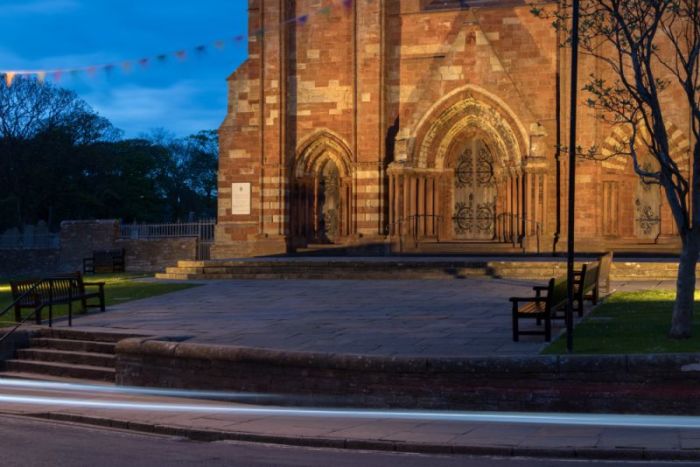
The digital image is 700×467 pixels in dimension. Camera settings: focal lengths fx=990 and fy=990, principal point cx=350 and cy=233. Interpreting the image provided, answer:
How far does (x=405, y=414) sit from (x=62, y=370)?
22.9 feet

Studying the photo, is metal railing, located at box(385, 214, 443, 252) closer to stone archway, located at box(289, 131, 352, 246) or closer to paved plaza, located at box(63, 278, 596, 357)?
stone archway, located at box(289, 131, 352, 246)

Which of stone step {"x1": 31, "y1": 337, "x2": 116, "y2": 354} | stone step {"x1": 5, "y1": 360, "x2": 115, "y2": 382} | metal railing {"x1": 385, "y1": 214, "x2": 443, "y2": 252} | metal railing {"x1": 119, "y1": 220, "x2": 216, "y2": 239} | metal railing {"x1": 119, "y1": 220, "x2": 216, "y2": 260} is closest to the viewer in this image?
stone step {"x1": 5, "y1": 360, "x2": 115, "y2": 382}

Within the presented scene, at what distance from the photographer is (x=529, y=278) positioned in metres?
26.2

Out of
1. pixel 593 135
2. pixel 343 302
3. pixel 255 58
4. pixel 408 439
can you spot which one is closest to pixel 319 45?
pixel 255 58

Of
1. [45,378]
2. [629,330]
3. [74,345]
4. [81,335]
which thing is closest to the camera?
[629,330]

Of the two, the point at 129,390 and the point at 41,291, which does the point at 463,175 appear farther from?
the point at 129,390

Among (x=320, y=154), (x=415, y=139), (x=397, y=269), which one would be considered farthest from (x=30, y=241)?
(x=397, y=269)

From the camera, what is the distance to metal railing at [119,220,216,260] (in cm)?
3934

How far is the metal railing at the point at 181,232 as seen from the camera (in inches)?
1549

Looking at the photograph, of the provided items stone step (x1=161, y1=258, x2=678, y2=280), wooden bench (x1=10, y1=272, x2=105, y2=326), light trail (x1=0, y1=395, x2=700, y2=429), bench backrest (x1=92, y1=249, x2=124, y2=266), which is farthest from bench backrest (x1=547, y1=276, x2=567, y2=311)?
bench backrest (x1=92, y1=249, x2=124, y2=266)

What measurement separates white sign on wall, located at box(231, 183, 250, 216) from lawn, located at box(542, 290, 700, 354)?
1946 centimetres

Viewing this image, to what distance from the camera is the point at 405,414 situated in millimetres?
12117

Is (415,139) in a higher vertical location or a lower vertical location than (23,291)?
higher

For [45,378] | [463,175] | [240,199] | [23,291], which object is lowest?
[45,378]
